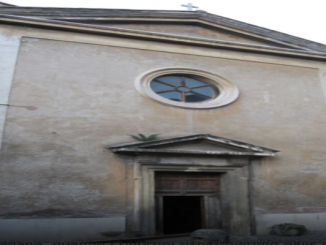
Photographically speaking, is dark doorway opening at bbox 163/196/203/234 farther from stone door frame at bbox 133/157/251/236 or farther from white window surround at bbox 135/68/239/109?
white window surround at bbox 135/68/239/109

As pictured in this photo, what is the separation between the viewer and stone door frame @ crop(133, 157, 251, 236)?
6531mm

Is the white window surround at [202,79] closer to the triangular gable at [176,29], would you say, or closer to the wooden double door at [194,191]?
the triangular gable at [176,29]

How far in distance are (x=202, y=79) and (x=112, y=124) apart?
2.81 meters

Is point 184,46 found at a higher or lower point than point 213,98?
higher

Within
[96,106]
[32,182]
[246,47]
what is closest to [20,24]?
[96,106]

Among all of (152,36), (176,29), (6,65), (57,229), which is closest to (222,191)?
(57,229)

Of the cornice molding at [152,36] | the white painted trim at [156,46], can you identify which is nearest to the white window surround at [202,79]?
the white painted trim at [156,46]

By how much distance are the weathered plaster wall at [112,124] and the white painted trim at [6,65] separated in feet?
0.38

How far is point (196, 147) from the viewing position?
284 inches

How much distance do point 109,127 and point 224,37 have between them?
4.36 metres

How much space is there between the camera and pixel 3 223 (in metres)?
5.77

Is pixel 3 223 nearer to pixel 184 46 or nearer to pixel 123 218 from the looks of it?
pixel 123 218

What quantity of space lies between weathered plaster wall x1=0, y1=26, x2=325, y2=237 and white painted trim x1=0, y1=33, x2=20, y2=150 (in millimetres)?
116

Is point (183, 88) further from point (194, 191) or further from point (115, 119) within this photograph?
point (194, 191)
